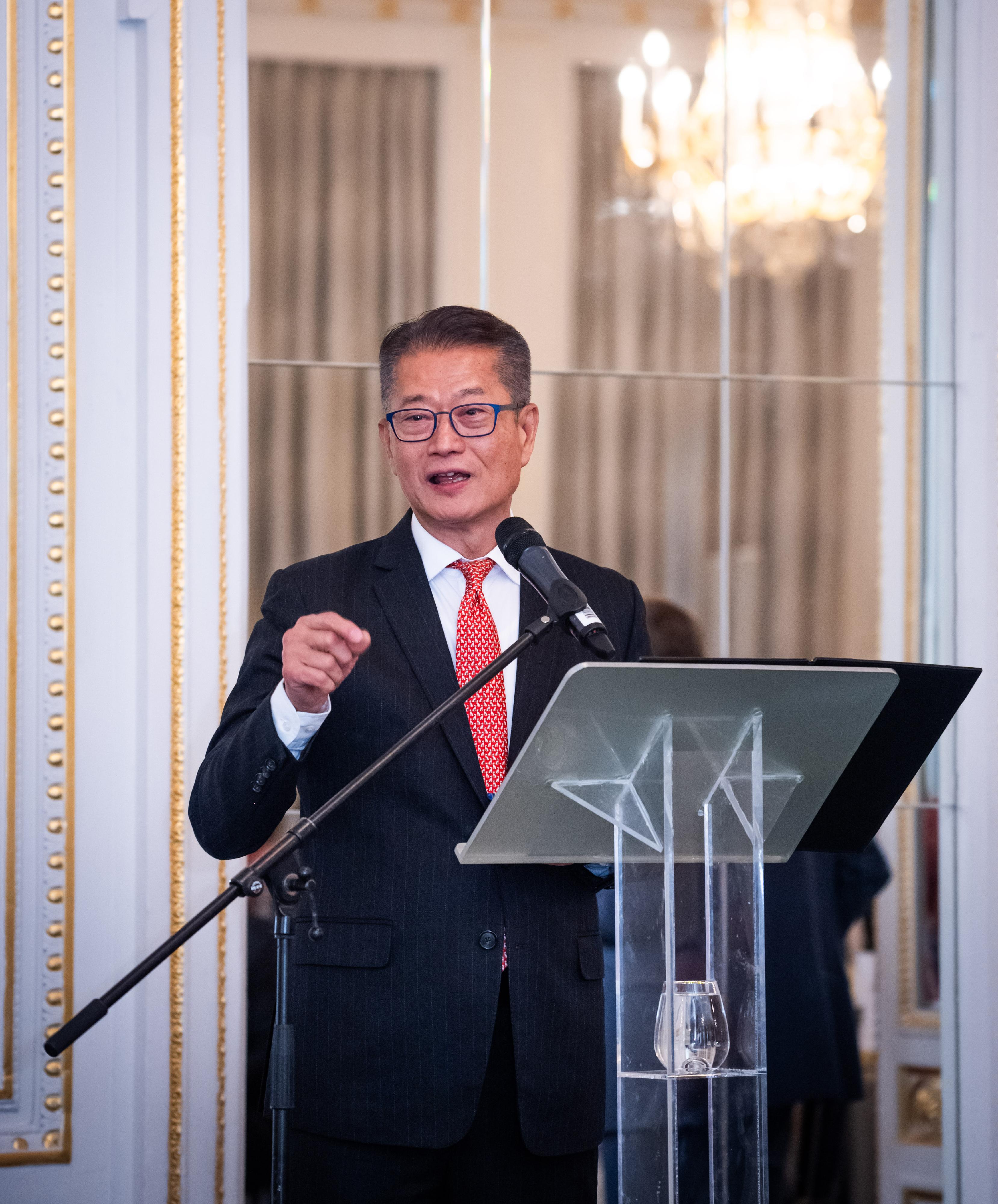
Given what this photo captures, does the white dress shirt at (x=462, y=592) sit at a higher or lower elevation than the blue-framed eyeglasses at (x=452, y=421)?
lower

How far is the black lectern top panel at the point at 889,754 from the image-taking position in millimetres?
1374

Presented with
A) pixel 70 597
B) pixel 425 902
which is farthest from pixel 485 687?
pixel 70 597

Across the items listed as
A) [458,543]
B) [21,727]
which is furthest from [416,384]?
[21,727]

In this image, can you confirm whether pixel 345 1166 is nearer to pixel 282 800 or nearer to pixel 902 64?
pixel 282 800

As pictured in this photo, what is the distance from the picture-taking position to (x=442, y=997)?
1679 mm

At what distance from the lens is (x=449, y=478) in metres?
1.87

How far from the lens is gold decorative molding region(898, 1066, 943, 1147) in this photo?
270cm

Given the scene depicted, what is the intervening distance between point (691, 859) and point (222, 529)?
1435mm

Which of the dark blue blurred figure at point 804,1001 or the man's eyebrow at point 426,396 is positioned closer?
the man's eyebrow at point 426,396

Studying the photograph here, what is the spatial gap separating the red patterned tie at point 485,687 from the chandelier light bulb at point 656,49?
1.43 meters

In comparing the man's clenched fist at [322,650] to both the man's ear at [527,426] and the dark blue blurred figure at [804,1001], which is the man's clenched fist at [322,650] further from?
the dark blue blurred figure at [804,1001]

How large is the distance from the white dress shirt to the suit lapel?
2 centimetres

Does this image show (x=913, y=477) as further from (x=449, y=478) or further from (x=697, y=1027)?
(x=697, y=1027)

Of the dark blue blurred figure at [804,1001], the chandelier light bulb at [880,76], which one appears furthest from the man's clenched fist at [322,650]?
the chandelier light bulb at [880,76]
